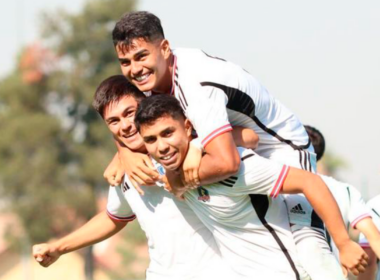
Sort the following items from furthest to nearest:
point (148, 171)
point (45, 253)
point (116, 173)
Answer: point (45, 253)
point (116, 173)
point (148, 171)

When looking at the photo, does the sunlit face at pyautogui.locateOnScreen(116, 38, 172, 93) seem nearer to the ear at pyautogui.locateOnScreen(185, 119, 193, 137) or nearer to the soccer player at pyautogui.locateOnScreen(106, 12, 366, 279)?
the soccer player at pyautogui.locateOnScreen(106, 12, 366, 279)

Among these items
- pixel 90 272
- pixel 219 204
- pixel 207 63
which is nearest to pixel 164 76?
pixel 207 63

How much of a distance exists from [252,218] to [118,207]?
44.6 inches

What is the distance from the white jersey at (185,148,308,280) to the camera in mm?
5473

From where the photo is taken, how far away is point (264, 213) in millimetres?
5672

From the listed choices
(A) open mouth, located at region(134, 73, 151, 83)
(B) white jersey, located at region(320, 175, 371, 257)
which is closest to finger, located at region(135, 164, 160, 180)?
(A) open mouth, located at region(134, 73, 151, 83)

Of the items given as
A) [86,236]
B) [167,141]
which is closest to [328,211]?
[167,141]

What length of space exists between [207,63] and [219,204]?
77cm

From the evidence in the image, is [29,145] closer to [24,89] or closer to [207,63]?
[24,89]

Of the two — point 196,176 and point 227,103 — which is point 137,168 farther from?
point 227,103

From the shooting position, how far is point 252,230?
5.72 meters

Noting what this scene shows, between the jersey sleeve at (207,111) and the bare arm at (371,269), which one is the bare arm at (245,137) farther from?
the bare arm at (371,269)

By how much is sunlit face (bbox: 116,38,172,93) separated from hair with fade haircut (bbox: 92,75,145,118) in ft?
0.90

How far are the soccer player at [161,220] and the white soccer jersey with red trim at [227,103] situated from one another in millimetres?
463
